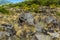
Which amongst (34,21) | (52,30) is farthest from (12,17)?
(52,30)

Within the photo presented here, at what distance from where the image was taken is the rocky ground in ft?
29.0

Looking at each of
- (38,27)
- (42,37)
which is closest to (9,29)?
(38,27)

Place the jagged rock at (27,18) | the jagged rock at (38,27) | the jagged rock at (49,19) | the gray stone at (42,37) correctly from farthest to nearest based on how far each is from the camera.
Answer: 1. the jagged rock at (49,19)
2. the jagged rock at (27,18)
3. the jagged rock at (38,27)
4. the gray stone at (42,37)

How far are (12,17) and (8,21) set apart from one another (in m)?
0.39

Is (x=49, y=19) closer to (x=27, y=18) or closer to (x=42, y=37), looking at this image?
(x=27, y=18)

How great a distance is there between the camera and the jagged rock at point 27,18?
927 cm

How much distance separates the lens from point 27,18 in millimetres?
9320

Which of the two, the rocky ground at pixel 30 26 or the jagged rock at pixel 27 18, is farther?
the jagged rock at pixel 27 18

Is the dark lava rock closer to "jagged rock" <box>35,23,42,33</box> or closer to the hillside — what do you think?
the hillside

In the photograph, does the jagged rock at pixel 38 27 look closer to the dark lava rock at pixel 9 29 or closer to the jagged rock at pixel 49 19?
the jagged rock at pixel 49 19

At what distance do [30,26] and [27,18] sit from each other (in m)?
0.38

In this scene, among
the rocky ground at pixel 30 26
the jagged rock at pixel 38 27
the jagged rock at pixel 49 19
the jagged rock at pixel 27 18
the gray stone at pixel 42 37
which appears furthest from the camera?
the jagged rock at pixel 49 19

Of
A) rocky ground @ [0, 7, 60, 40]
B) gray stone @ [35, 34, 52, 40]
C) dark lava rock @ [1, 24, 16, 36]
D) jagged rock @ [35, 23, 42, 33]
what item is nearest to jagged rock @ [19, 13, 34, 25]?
rocky ground @ [0, 7, 60, 40]

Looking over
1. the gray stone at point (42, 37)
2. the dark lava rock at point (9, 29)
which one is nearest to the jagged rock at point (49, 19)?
the gray stone at point (42, 37)
